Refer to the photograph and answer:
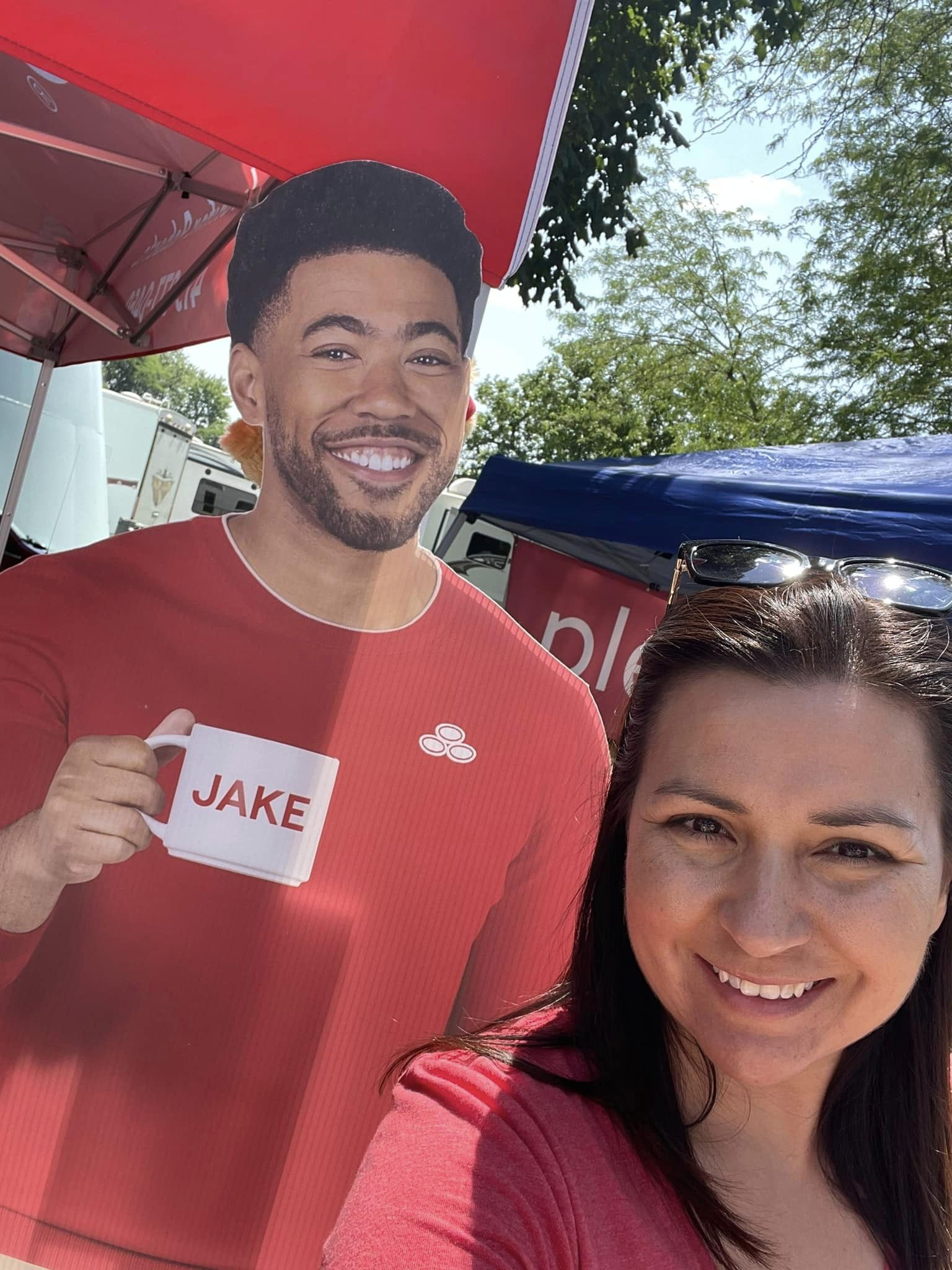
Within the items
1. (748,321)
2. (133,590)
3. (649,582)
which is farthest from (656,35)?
(748,321)

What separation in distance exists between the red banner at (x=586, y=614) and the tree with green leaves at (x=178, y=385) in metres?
53.6

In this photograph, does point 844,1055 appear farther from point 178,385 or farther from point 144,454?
point 178,385

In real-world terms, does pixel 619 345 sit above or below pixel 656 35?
above

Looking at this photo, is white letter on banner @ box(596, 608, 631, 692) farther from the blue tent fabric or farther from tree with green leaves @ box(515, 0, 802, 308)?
tree with green leaves @ box(515, 0, 802, 308)

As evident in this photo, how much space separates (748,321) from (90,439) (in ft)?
45.6

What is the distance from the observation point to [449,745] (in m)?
2.08

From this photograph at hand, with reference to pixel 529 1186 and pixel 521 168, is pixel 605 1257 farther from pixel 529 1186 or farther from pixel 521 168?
pixel 521 168

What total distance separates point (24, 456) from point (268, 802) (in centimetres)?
123

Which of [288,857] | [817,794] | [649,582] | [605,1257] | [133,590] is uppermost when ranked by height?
[649,582]

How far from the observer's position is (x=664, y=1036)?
4.16 feet

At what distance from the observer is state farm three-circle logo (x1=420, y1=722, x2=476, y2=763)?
2.07 metres

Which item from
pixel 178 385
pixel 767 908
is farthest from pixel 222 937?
pixel 178 385

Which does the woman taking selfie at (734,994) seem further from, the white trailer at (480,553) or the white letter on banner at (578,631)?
the white trailer at (480,553)

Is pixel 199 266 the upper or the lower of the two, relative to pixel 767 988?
upper
